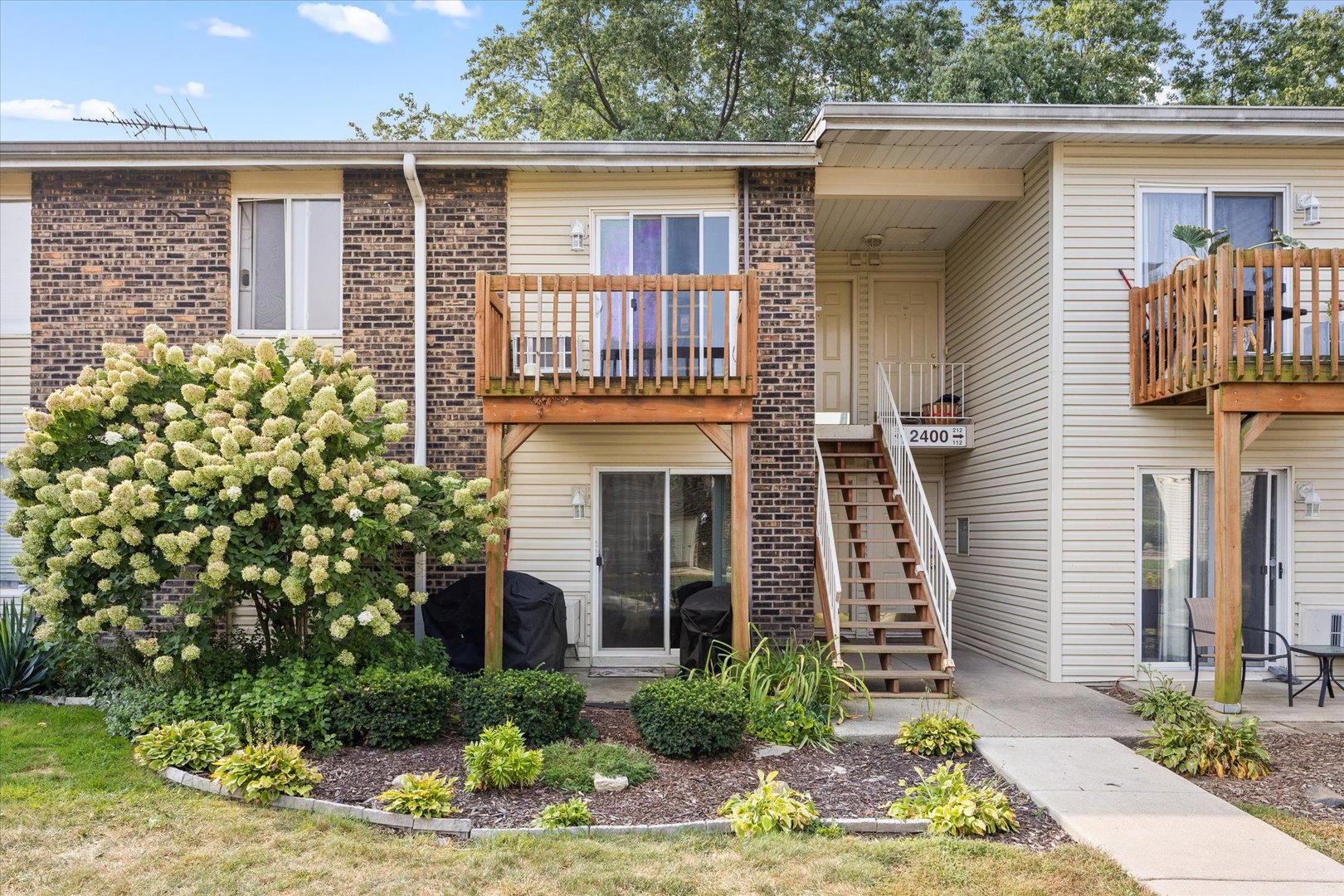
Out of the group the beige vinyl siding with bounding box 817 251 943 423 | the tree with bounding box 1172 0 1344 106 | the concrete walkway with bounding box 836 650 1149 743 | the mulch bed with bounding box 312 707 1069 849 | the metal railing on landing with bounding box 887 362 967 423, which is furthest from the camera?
the tree with bounding box 1172 0 1344 106

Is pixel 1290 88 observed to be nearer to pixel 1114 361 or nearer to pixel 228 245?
pixel 1114 361

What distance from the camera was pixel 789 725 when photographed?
247 inches

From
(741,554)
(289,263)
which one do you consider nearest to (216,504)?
(289,263)

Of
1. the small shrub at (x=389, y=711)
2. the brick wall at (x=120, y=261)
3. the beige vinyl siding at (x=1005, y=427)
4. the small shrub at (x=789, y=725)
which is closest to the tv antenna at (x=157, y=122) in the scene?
the brick wall at (x=120, y=261)

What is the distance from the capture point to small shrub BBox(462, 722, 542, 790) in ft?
16.8

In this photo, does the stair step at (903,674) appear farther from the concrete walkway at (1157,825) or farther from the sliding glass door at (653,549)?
the sliding glass door at (653,549)

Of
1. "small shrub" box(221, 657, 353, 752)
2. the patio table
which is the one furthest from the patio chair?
"small shrub" box(221, 657, 353, 752)

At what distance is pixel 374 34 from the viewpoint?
819 inches

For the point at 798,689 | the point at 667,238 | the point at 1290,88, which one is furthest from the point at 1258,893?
the point at 1290,88

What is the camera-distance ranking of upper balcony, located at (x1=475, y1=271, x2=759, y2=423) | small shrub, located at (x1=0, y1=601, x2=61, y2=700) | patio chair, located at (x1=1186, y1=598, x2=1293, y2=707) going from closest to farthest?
small shrub, located at (x1=0, y1=601, x2=61, y2=700), upper balcony, located at (x1=475, y1=271, x2=759, y2=423), patio chair, located at (x1=1186, y1=598, x2=1293, y2=707)

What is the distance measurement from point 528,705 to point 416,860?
1.71 metres

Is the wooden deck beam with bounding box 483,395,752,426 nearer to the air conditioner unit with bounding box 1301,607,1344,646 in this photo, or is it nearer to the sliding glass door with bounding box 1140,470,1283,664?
the sliding glass door with bounding box 1140,470,1283,664

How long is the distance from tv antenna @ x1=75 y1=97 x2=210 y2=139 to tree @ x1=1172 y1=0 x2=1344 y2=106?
17663 mm

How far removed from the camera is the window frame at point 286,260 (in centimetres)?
866
